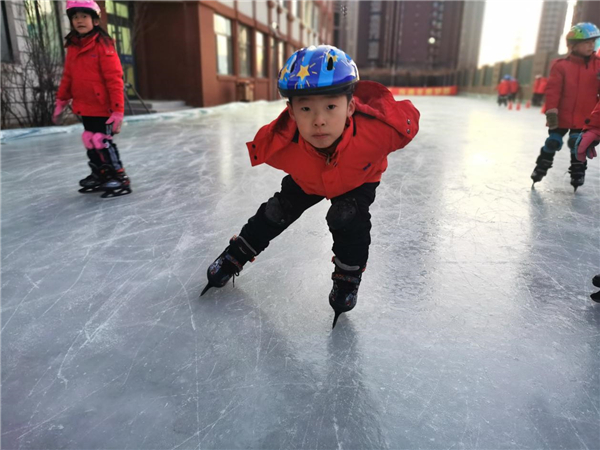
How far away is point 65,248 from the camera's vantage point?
92.8 inches

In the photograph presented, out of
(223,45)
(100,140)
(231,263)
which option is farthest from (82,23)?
(223,45)

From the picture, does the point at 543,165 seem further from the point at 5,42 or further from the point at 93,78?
the point at 5,42

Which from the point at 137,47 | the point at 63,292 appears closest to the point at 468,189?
the point at 63,292

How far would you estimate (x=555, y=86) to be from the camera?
3570mm

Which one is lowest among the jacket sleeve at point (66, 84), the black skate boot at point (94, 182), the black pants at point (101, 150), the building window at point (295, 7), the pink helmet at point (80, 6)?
the black skate boot at point (94, 182)

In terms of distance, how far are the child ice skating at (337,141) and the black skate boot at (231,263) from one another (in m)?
0.21

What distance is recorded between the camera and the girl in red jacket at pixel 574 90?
3453 mm

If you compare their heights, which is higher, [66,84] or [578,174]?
[66,84]

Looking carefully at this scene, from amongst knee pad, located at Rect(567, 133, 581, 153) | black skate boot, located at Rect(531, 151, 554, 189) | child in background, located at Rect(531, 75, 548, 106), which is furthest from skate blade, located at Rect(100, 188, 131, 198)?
child in background, located at Rect(531, 75, 548, 106)

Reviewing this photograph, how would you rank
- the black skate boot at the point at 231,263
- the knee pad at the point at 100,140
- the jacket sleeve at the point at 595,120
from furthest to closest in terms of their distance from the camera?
the knee pad at the point at 100,140, the jacket sleeve at the point at 595,120, the black skate boot at the point at 231,263

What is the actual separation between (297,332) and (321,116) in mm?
806

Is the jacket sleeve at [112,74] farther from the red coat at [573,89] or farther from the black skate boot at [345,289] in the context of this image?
the red coat at [573,89]

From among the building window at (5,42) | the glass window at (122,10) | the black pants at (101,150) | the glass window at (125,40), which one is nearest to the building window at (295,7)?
the glass window at (122,10)

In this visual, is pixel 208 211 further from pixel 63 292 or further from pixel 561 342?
pixel 561 342
